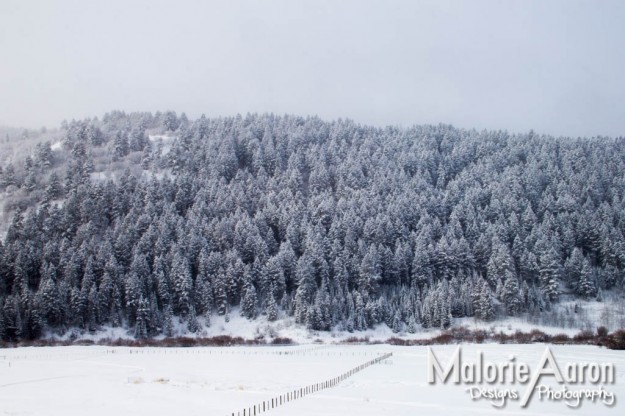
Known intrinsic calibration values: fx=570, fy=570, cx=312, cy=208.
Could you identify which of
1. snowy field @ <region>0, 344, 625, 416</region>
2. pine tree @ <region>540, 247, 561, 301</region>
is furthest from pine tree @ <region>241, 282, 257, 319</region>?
pine tree @ <region>540, 247, 561, 301</region>

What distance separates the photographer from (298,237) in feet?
417

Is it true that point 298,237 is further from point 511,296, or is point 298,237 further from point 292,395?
point 292,395

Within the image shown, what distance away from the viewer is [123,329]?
102 m

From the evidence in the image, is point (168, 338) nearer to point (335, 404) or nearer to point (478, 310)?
point (478, 310)

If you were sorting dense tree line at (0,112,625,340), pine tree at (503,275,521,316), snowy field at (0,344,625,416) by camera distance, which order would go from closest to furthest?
1. snowy field at (0,344,625,416)
2. dense tree line at (0,112,625,340)
3. pine tree at (503,275,521,316)

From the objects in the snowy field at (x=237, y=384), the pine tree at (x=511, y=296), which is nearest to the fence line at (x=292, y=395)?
the snowy field at (x=237, y=384)

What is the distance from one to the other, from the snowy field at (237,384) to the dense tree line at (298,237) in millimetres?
32042

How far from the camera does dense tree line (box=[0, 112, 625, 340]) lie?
105000mm

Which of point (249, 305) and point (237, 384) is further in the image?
point (249, 305)

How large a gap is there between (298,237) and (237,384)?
82.3 metres

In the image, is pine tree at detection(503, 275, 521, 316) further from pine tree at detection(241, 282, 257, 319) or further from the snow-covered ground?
pine tree at detection(241, 282, 257, 319)

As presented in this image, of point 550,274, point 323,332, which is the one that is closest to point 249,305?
point 323,332

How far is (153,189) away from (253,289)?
49760 mm

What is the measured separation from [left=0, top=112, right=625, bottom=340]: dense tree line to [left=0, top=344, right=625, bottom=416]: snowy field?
3204cm
